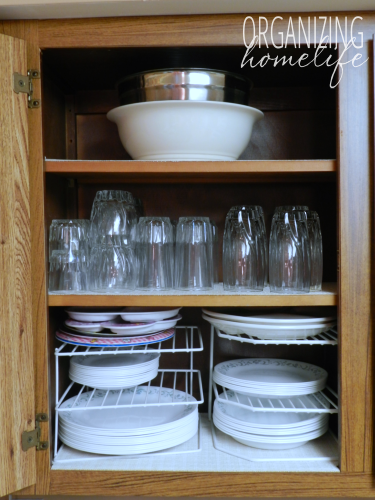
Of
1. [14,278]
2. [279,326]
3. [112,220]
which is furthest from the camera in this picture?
[112,220]

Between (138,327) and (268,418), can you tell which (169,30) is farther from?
(268,418)

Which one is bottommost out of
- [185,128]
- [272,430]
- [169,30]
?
[272,430]

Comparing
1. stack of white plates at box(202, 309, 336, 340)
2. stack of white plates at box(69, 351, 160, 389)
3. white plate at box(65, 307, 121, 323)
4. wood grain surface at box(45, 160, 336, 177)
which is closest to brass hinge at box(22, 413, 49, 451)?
stack of white plates at box(69, 351, 160, 389)

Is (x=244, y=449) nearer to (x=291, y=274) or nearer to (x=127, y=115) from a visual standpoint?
(x=291, y=274)

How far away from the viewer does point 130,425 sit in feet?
4.24

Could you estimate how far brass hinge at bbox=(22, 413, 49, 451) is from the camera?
1.12 metres

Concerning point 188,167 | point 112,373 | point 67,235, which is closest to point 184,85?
point 188,167

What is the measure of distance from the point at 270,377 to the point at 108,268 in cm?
59

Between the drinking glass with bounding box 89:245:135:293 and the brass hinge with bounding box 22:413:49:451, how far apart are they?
13.6 inches

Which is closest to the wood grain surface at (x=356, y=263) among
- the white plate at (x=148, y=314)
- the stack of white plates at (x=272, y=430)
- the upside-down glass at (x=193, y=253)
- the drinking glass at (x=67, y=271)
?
the stack of white plates at (x=272, y=430)

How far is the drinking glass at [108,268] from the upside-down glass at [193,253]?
0.47 ft

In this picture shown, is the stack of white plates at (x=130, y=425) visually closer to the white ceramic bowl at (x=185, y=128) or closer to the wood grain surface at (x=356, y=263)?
the wood grain surface at (x=356, y=263)

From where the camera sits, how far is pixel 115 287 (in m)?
1.27

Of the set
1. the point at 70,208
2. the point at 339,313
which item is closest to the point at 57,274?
the point at 70,208
